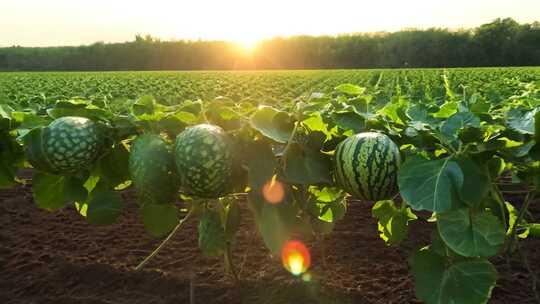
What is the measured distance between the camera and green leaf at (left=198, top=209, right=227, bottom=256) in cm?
247

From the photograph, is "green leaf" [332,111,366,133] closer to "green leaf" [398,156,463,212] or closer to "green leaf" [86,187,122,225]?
"green leaf" [398,156,463,212]

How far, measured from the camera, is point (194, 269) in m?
3.72

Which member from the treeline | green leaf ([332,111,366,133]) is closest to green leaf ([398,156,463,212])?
green leaf ([332,111,366,133])

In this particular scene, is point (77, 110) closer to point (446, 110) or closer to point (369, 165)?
point (369, 165)

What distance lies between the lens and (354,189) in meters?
2.04

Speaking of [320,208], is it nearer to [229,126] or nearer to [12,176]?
[229,126]

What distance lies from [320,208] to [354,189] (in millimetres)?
852

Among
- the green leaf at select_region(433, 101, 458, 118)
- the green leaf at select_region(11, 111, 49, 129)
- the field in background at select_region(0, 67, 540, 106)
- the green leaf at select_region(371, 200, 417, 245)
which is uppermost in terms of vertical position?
the green leaf at select_region(433, 101, 458, 118)

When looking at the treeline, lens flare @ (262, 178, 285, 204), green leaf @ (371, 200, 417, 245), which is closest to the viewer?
lens flare @ (262, 178, 285, 204)

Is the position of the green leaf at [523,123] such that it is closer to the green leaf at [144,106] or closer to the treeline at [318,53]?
the green leaf at [144,106]

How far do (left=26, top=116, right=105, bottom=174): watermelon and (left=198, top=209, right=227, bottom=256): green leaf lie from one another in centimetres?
57

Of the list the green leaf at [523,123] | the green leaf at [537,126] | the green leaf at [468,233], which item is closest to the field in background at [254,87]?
the green leaf at [523,123]

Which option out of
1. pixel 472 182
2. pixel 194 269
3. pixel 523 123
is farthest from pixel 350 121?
pixel 194 269

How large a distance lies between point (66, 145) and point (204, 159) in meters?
0.68
